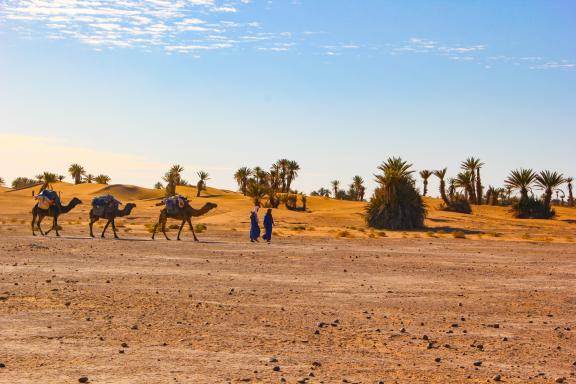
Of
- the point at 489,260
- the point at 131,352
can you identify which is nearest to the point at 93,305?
the point at 131,352

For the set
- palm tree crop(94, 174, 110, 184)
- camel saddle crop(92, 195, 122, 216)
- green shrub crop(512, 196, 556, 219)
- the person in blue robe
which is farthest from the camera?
palm tree crop(94, 174, 110, 184)

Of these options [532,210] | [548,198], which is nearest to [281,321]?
[532,210]

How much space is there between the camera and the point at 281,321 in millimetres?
12281

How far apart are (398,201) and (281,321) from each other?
119 ft

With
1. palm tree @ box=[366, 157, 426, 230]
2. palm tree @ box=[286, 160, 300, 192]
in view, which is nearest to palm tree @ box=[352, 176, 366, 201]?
palm tree @ box=[286, 160, 300, 192]

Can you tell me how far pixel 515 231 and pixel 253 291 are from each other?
35727 millimetres

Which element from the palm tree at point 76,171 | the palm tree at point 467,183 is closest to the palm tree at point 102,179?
the palm tree at point 76,171

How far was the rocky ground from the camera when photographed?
29.5 feet

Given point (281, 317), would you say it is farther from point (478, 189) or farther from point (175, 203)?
point (478, 189)

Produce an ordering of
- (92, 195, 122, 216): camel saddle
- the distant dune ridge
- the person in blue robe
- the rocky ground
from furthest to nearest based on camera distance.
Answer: the distant dune ridge, (92, 195, 122, 216): camel saddle, the person in blue robe, the rocky ground

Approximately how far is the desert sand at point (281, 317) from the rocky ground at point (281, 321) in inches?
1.3

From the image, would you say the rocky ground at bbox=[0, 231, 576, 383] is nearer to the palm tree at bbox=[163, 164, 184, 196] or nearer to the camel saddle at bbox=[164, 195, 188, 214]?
the camel saddle at bbox=[164, 195, 188, 214]

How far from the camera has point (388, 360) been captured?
9.64 metres

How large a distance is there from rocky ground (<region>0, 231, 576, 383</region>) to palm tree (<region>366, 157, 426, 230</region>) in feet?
78.0
